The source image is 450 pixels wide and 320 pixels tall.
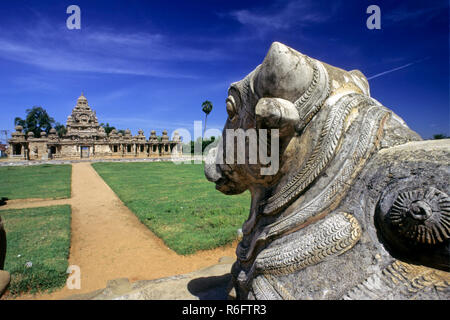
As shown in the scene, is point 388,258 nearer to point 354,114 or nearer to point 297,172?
point 297,172

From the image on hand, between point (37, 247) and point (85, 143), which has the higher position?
point (85, 143)

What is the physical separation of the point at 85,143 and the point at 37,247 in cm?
3413

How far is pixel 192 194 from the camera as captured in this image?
12477 millimetres

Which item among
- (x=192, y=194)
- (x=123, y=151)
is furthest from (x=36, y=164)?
(x=192, y=194)

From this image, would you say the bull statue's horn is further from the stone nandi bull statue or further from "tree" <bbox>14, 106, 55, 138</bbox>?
"tree" <bbox>14, 106, 55, 138</bbox>

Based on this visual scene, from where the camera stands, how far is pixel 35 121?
54.8 m

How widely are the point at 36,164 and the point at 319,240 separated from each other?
114 feet

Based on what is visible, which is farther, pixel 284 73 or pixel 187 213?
pixel 187 213

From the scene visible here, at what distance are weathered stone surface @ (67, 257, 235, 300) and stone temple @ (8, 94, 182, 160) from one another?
36619 millimetres

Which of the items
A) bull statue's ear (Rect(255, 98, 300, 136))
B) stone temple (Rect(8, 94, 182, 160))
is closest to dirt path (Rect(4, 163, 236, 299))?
bull statue's ear (Rect(255, 98, 300, 136))

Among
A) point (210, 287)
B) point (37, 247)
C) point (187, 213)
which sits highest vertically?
point (210, 287)

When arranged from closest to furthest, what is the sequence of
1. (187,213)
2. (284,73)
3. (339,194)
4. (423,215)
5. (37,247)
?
(423,215) → (339,194) → (284,73) → (37,247) → (187,213)

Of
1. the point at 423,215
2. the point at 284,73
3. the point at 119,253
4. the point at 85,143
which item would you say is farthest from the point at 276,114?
the point at 85,143

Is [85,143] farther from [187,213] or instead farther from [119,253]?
[119,253]
